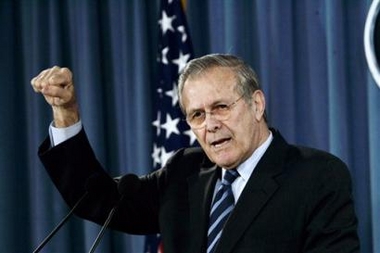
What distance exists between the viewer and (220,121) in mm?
1806

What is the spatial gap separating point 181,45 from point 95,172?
1337 mm

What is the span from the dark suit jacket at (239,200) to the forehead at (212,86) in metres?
0.20

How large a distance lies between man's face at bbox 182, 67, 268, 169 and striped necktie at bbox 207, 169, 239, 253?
0.14 ft

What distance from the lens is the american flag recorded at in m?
3.23

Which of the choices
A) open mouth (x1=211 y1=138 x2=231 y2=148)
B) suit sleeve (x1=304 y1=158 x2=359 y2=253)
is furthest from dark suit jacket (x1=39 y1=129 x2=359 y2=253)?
open mouth (x1=211 y1=138 x2=231 y2=148)

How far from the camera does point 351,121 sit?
10.1ft

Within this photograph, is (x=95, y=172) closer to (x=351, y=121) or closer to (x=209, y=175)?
(x=209, y=175)

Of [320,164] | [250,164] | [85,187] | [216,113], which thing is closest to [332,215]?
[320,164]

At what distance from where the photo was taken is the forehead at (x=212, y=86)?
180cm

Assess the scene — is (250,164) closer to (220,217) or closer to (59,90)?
(220,217)

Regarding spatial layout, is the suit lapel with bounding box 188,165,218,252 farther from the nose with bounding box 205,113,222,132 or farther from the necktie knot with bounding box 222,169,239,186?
the nose with bounding box 205,113,222,132

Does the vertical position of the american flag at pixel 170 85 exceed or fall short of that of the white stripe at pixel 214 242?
it exceeds it

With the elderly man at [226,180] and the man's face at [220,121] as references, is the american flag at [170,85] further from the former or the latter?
the man's face at [220,121]

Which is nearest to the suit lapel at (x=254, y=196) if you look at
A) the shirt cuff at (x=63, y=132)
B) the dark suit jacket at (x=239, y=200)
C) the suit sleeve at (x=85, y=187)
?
the dark suit jacket at (x=239, y=200)
